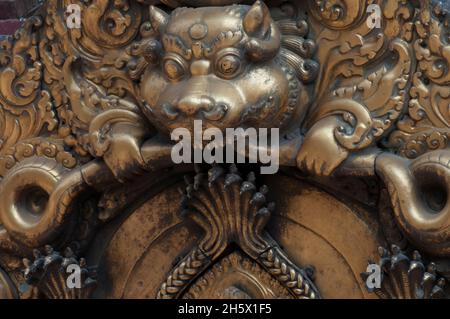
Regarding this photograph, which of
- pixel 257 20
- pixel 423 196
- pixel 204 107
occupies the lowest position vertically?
pixel 423 196

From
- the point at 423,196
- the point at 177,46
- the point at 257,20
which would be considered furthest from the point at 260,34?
the point at 423,196

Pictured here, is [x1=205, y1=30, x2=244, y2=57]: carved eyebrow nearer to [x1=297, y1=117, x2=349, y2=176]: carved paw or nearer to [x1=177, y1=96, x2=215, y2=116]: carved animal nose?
[x1=177, y1=96, x2=215, y2=116]: carved animal nose

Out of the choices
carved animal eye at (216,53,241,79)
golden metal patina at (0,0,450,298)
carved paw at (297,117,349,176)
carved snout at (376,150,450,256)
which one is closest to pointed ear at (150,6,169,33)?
golden metal patina at (0,0,450,298)

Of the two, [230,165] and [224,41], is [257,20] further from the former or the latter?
[230,165]

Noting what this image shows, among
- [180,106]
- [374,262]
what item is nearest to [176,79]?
[180,106]

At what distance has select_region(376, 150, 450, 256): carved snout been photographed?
2008 millimetres

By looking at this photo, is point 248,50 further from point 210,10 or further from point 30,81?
point 30,81

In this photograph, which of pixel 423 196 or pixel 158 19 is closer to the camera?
pixel 423 196

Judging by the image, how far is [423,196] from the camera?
6.72 feet

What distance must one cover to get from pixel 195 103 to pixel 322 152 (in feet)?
0.68

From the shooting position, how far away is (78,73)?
2.29m

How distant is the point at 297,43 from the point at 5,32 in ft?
1.94

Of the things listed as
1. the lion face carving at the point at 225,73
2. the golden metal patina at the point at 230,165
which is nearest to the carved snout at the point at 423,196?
the golden metal patina at the point at 230,165

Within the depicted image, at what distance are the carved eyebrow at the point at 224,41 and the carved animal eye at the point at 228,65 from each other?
17mm
